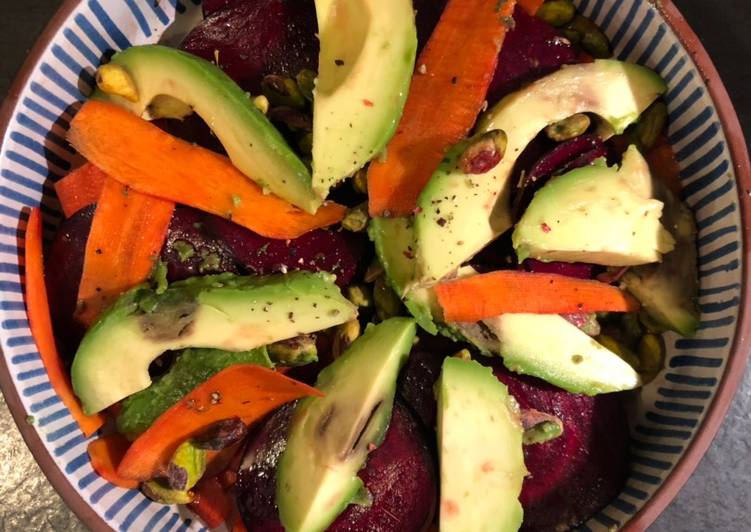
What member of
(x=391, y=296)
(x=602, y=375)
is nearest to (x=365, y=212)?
(x=391, y=296)

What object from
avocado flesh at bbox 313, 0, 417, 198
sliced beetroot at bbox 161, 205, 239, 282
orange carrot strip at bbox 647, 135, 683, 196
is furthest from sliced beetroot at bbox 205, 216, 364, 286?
orange carrot strip at bbox 647, 135, 683, 196

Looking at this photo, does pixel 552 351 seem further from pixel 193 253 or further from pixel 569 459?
pixel 193 253

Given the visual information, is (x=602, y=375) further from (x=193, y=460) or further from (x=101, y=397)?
(x=101, y=397)

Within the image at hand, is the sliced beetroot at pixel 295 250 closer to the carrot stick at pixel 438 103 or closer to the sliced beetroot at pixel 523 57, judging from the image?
the carrot stick at pixel 438 103

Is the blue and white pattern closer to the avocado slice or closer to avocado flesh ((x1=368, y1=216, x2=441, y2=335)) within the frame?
the avocado slice

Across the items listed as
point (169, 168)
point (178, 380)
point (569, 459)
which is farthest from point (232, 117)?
point (569, 459)

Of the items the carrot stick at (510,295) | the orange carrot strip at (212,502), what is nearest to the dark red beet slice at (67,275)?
the orange carrot strip at (212,502)
